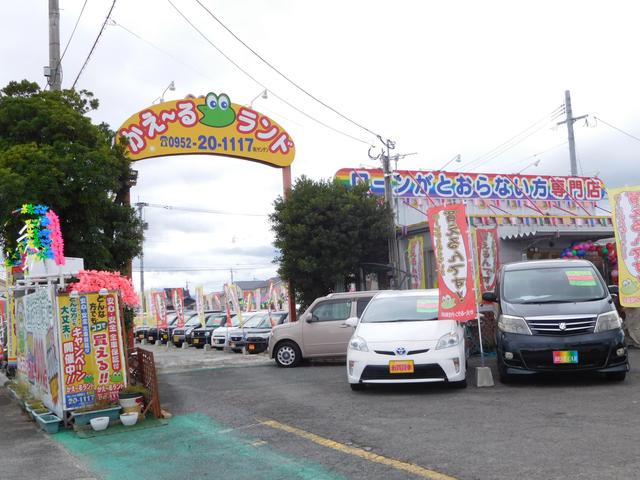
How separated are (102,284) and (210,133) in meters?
11.9

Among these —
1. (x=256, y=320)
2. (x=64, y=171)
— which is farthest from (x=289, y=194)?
(x=64, y=171)

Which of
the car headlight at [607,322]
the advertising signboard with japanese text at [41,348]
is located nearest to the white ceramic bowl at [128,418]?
the advertising signboard with japanese text at [41,348]

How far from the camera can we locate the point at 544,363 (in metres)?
8.93

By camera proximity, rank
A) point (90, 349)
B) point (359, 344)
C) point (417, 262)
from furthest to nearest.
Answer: point (417, 262), point (359, 344), point (90, 349)

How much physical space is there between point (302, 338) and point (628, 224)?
23.9 feet

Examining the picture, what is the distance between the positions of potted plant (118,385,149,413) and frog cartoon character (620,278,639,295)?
8433 mm

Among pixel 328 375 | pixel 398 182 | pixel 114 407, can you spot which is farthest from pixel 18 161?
pixel 398 182

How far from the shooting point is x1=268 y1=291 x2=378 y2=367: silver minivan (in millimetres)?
14758

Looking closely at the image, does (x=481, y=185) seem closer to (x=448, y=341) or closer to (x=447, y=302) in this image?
(x=447, y=302)

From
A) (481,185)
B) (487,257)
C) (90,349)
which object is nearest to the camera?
(90,349)

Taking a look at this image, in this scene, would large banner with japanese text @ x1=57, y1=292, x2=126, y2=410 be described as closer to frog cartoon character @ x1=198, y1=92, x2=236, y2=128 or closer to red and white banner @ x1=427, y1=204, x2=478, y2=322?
red and white banner @ x1=427, y1=204, x2=478, y2=322

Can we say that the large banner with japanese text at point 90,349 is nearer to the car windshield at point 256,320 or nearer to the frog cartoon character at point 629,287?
the frog cartoon character at point 629,287

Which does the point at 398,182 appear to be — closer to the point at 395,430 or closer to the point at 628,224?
the point at 628,224

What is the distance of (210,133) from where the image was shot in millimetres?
19906
